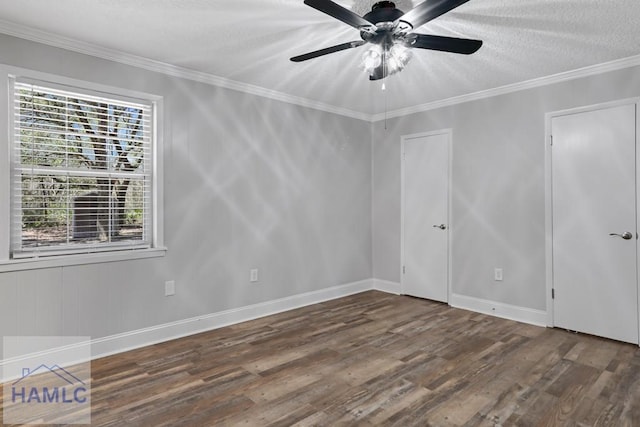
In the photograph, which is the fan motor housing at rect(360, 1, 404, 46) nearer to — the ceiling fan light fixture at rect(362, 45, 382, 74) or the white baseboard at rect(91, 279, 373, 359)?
the ceiling fan light fixture at rect(362, 45, 382, 74)

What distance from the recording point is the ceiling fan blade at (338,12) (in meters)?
1.83

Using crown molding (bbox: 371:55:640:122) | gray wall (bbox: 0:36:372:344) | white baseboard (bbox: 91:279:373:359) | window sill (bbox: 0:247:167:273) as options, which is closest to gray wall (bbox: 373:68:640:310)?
crown molding (bbox: 371:55:640:122)

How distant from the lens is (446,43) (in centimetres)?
223

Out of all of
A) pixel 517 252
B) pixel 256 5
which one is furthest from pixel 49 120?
pixel 517 252

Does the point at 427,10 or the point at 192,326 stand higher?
the point at 427,10

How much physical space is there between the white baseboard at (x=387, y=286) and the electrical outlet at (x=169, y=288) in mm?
2846

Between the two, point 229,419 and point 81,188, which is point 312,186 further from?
point 229,419

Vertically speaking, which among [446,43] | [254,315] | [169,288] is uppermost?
[446,43]

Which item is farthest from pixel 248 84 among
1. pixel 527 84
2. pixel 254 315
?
pixel 527 84

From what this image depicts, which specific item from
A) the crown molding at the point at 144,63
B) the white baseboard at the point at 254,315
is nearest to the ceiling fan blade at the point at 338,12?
the crown molding at the point at 144,63

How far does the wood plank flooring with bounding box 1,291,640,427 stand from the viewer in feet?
7.22

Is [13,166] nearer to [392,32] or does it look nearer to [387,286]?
[392,32]

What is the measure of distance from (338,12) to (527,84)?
279cm

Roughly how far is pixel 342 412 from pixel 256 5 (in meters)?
2.54
